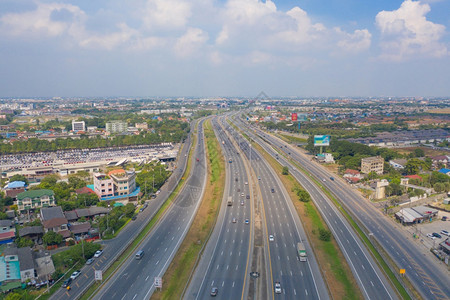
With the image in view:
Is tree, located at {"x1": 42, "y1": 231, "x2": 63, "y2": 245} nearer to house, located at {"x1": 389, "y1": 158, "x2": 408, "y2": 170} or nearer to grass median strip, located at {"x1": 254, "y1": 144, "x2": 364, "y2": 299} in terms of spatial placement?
grass median strip, located at {"x1": 254, "y1": 144, "x2": 364, "y2": 299}

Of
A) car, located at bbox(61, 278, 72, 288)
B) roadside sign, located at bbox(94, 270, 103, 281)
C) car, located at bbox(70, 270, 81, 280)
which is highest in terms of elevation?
roadside sign, located at bbox(94, 270, 103, 281)

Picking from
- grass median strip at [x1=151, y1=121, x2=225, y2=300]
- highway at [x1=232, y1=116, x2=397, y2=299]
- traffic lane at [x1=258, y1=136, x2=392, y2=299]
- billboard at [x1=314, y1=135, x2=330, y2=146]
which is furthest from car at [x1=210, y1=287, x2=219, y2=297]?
billboard at [x1=314, y1=135, x2=330, y2=146]

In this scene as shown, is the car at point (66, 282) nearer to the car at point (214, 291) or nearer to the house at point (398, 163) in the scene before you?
the car at point (214, 291)

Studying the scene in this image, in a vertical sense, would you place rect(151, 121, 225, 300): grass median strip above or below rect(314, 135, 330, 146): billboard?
below

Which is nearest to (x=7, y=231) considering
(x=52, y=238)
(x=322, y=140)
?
(x=52, y=238)

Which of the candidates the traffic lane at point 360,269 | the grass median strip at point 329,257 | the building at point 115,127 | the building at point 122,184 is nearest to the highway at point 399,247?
the traffic lane at point 360,269

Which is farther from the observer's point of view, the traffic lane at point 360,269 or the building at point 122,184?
the building at point 122,184

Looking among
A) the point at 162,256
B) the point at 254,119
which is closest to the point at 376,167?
the point at 162,256
